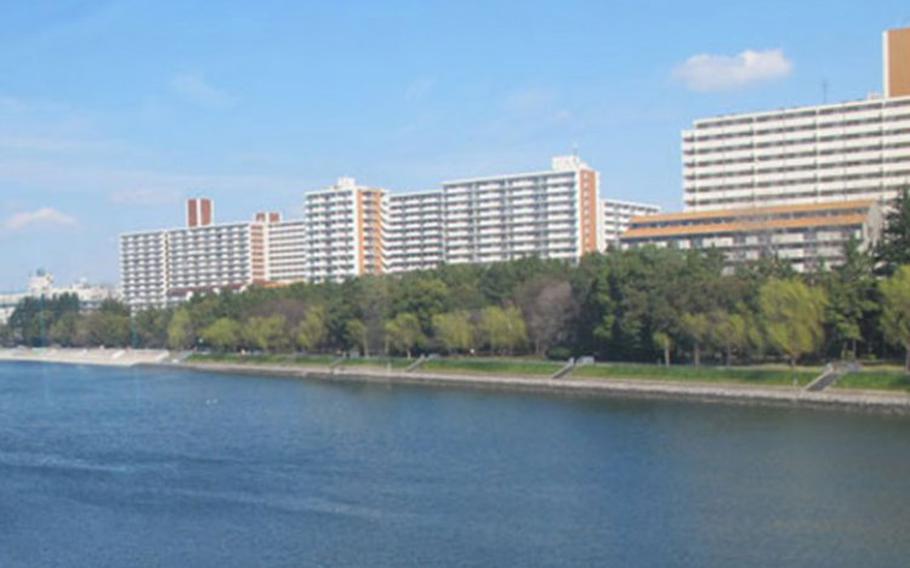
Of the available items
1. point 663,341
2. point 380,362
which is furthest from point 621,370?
point 380,362

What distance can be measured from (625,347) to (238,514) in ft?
63.3

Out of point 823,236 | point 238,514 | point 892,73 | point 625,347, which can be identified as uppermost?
point 892,73

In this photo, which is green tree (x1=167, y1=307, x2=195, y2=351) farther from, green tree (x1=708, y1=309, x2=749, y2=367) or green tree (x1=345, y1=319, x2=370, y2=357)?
green tree (x1=708, y1=309, x2=749, y2=367)

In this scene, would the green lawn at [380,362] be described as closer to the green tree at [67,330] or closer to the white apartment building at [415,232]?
the white apartment building at [415,232]

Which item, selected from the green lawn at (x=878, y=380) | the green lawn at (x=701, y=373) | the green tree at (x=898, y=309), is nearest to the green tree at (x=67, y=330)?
the green lawn at (x=701, y=373)

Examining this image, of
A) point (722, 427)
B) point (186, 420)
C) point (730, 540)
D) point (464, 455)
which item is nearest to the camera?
point (730, 540)

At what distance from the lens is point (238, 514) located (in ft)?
50.9

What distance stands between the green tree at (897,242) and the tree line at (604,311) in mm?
47

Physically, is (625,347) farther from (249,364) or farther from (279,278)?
(279,278)

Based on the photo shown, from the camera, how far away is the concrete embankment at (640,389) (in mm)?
24156

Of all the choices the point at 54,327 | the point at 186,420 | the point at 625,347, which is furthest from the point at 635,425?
the point at 54,327

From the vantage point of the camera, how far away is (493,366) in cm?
3581

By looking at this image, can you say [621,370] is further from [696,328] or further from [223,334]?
[223,334]

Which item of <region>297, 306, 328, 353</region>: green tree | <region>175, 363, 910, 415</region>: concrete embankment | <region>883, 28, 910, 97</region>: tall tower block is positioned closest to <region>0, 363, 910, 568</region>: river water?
<region>175, 363, 910, 415</region>: concrete embankment
